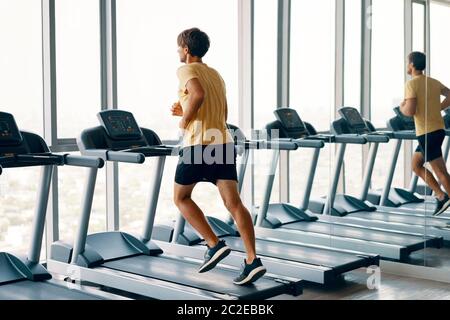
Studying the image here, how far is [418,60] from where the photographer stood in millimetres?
4523

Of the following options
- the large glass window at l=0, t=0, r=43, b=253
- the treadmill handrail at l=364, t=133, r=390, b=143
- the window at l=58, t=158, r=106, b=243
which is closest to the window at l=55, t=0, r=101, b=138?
the large glass window at l=0, t=0, r=43, b=253

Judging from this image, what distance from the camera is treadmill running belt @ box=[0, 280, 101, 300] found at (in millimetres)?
3592

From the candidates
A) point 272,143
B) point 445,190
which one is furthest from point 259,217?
point 445,190

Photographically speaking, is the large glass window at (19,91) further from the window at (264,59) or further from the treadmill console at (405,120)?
the treadmill console at (405,120)

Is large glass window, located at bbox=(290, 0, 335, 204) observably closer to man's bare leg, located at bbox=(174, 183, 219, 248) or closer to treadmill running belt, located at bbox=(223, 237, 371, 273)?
treadmill running belt, located at bbox=(223, 237, 371, 273)

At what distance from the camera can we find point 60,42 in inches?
194

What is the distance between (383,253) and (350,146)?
911 mm

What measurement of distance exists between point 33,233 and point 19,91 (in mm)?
1167

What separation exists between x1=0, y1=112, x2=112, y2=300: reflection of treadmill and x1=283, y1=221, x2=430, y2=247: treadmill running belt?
212 cm

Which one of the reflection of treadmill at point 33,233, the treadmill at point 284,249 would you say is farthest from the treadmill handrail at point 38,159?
the treadmill at point 284,249

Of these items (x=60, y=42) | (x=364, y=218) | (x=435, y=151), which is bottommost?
(x=364, y=218)

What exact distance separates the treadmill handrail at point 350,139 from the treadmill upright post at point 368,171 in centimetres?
13

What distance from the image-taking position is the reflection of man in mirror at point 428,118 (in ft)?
14.6
